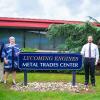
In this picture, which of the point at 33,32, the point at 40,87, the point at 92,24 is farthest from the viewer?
the point at 33,32

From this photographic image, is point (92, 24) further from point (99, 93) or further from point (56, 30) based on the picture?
point (99, 93)

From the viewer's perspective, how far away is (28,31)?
2503cm

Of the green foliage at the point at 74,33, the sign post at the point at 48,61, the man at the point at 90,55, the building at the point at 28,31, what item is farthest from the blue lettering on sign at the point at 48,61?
the building at the point at 28,31

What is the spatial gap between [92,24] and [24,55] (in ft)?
24.5

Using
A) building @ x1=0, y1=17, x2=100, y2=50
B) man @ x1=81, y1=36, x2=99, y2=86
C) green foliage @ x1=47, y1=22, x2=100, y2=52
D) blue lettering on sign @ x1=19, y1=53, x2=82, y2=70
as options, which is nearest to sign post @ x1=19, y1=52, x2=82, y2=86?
blue lettering on sign @ x1=19, y1=53, x2=82, y2=70

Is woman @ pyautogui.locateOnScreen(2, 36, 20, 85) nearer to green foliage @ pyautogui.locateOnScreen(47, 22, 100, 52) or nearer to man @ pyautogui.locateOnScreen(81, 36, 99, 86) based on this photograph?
man @ pyautogui.locateOnScreen(81, 36, 99, 86)

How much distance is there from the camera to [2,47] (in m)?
16.4

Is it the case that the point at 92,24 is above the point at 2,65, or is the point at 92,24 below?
above

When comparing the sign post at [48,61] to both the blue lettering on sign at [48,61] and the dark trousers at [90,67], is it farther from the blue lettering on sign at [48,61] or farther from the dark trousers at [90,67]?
the dark trousers at [90,67]

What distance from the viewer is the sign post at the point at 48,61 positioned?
1588 centimetres

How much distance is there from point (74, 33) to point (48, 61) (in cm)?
688

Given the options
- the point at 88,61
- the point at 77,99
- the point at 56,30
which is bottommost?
the point at 77,99

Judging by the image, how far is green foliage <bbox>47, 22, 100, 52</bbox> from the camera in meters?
22.1

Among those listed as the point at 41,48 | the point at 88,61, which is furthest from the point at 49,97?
the point at 41,48
